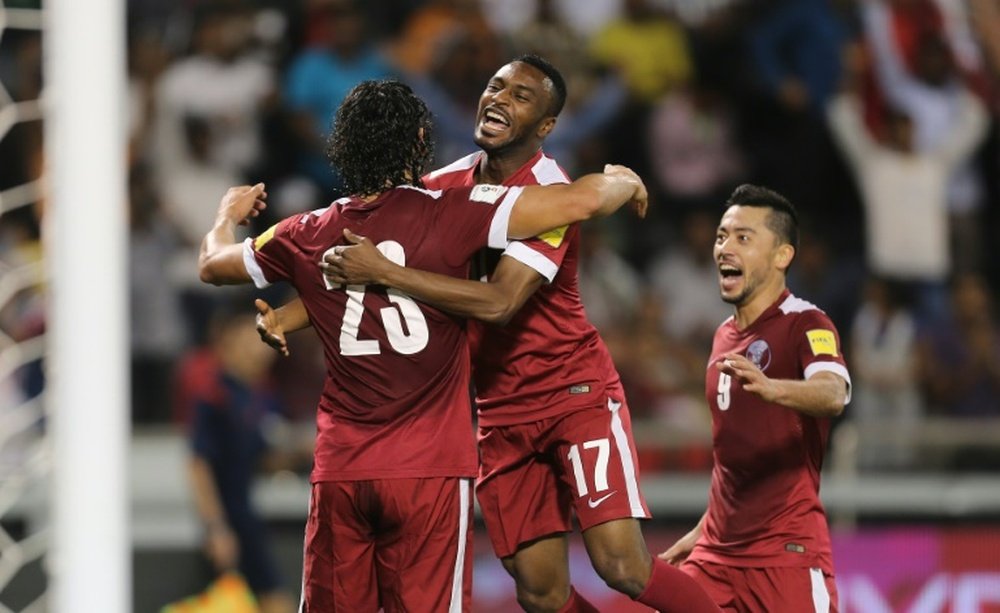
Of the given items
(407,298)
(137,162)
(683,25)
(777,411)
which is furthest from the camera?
(683,25)

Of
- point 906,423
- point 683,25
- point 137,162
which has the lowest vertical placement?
point 906,423

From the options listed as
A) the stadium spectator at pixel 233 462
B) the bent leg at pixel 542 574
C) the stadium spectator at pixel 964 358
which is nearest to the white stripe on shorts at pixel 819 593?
the bent leg at pixel 542 574

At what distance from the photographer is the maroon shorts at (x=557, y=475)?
469 cm

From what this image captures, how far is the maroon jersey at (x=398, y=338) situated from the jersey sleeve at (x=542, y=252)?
7 centimetres

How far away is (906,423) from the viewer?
8.74 meters

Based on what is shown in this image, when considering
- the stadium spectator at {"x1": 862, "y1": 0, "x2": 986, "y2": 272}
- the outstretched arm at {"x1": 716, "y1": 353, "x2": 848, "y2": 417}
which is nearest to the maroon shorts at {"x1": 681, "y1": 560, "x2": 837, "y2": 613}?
the outstretched arm at {"x1": 716, "y1": 353, "x2": 848, "y2": 417}

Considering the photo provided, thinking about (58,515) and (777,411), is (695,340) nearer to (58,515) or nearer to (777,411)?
(777,411)

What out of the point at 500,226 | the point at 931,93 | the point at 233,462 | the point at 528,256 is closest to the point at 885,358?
the point at 931,93

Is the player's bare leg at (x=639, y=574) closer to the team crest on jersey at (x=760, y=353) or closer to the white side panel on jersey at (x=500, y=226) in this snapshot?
the team crest on jersey at (x=760, y=353)

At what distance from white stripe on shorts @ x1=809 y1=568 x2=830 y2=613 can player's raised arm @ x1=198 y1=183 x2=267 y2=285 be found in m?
1.86

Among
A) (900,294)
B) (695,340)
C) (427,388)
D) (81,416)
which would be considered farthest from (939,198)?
(81,416)

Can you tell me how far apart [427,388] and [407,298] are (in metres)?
0.25

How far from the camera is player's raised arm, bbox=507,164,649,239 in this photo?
4.28 meters

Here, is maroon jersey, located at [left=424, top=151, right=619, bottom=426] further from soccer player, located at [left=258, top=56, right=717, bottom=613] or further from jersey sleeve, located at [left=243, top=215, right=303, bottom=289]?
jersey sleeve, located at [left=243, top=215, right=303, bottom=289]
